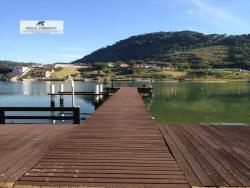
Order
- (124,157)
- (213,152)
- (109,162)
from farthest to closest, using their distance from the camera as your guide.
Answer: (213,152) < (124,157) < (109,162)

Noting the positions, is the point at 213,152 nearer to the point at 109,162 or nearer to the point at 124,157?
the point at 124,157

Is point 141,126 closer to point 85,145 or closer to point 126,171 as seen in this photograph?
point 85,145

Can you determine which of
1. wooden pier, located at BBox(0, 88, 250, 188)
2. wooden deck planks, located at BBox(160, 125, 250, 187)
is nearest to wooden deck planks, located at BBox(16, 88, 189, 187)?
wooden pier, located at BBox(0, 88, 250, 188)

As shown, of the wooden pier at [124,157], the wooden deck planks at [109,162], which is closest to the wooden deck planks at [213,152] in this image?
the wooden pier at [124,157]

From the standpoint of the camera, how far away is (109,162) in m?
8.42

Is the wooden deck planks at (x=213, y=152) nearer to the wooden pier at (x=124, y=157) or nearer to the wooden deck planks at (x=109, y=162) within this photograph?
the wooden pier at (x=124, y=157)

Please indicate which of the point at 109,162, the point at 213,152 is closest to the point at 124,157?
the point at 109,162

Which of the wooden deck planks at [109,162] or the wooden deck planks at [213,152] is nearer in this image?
the wooden deck planks at [109,162]

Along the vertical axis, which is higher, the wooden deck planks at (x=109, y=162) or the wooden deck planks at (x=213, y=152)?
the wooden deck planks at (x=109, y=162)

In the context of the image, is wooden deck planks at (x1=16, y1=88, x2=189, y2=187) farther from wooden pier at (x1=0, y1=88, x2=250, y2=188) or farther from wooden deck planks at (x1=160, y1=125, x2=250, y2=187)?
wooden deck planks at (x1=160, y1=125, x2=250, y2=187)

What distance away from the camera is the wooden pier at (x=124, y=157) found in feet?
23.4

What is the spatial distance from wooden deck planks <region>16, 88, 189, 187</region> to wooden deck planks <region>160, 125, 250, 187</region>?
0.98 ft

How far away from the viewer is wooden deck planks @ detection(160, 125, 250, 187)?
24.4 feet

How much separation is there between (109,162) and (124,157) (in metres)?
0.60
